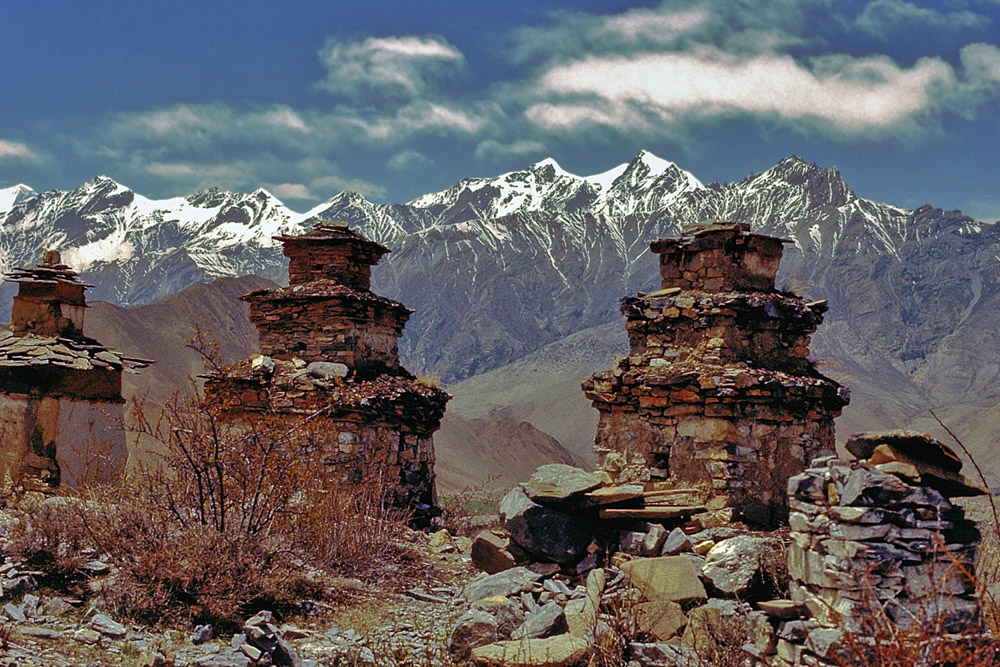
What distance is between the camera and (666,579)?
6852 mm

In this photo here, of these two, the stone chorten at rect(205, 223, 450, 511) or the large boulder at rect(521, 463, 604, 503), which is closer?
the large boulder at rect(521, 463, 604, 503)

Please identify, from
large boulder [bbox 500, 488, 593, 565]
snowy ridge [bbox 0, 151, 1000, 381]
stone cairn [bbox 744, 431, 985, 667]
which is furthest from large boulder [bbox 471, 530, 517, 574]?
snowy ridge [bbox 0, 151, 1000, 381]

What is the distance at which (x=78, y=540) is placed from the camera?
25.2 ft

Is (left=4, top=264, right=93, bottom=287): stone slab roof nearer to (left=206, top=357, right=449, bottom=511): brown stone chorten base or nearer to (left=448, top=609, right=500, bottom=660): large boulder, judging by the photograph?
(left=206, top=357, right=449, bottom=511): brown stone chorten base

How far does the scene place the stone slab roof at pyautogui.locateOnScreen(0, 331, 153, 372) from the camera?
12258mm

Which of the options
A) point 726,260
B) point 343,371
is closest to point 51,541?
point 343,371

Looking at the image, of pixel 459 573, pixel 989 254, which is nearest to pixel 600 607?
pixel 459 573

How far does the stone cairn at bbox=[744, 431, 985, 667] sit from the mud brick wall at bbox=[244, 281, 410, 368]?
27.7 ft

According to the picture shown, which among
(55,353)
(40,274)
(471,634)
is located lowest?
(471,634)

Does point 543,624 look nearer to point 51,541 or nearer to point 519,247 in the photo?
point 51,541

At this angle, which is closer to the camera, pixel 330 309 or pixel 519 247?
pixel 330 309

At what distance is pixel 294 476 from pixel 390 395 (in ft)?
11.8

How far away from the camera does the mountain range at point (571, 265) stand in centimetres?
10488

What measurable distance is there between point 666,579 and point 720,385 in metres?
3.40
